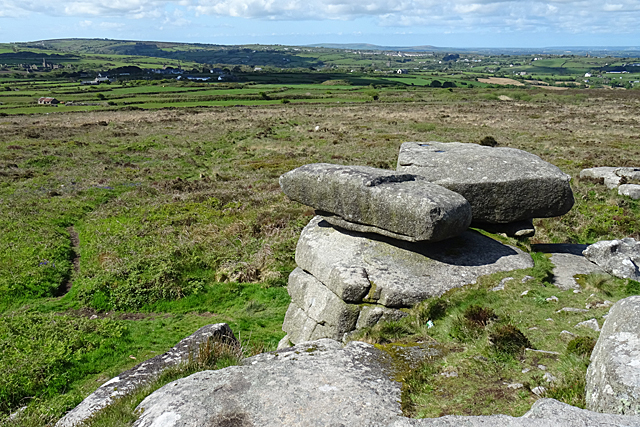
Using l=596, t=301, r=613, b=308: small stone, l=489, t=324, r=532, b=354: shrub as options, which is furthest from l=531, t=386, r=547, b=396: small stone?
l=596, t=301, r=613, b=308: small stone

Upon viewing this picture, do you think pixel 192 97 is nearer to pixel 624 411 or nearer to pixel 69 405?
pixel 69 405

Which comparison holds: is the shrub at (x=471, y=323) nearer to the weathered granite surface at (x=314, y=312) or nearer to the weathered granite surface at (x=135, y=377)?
the weathered granite surface at (x=314, y=312)

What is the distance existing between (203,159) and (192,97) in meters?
71.1

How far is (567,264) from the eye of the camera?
1378 centimetres

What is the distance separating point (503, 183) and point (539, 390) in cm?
877

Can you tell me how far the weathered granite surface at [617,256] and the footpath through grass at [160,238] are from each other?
46.6 inches

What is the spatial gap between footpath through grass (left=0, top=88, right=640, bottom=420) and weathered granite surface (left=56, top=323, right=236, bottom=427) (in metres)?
2.40

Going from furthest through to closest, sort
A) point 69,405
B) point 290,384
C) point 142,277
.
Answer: point 142,277, point 69,405, point 290,384

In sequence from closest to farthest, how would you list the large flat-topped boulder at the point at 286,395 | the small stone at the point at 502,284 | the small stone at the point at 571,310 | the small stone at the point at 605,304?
the large flat-topped boulder at the point at 286,395 → the small stone at the point at 571,310 → the small stone at the point at 605,304 → the small stone at the point at 502,284

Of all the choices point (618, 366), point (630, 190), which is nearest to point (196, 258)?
point (618, 366)

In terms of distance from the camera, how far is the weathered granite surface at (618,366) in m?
5.73

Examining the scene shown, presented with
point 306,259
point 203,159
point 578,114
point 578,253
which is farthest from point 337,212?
point 578,114

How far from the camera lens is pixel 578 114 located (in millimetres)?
72188

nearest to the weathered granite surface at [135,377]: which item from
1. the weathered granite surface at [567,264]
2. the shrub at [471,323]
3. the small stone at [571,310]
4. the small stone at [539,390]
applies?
the shrub at [471,323]
